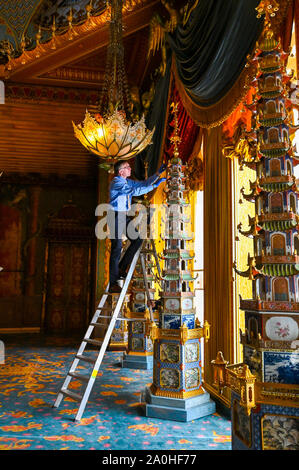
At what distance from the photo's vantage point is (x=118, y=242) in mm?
4055

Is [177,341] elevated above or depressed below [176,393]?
above

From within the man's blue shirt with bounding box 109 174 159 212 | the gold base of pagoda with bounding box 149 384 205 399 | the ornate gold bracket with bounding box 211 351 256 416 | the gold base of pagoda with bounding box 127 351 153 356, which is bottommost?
the gold base of pagoda with bounding box 127 351 153 356

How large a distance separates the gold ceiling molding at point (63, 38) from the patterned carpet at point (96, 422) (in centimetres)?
464

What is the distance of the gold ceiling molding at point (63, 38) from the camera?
4918 millimetres

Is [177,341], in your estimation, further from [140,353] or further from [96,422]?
[140,353]

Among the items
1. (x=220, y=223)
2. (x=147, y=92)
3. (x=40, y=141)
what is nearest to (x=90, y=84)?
(x=147, y=92)

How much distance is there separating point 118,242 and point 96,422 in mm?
1849

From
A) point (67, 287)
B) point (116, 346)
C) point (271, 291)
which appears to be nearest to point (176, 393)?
point (271, 291)

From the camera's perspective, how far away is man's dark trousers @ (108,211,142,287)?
13.1ft

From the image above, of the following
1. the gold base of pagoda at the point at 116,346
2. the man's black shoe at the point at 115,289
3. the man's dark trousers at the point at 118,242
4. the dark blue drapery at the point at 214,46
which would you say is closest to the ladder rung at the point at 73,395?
the man's black shoe at the point at 115,289

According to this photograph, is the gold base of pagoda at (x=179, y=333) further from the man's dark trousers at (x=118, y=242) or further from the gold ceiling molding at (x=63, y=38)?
the gold ceiling molding at (x=63, y=38)

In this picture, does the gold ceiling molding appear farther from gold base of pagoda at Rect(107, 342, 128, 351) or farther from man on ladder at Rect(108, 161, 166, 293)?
gold base of pagoda at Rect(107, 342, 128, 351)

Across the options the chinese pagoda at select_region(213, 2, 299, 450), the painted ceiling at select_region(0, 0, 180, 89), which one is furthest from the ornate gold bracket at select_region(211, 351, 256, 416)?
the painted ceiling at select_region(0, 0, 180, 89)
